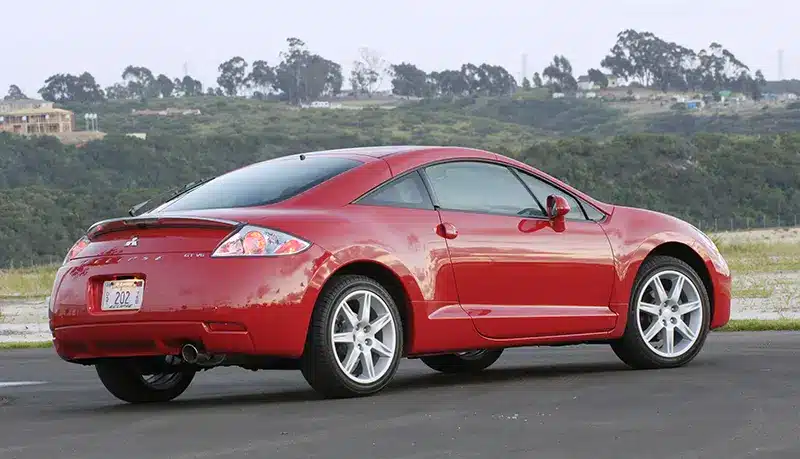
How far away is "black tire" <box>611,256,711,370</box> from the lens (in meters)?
10.7

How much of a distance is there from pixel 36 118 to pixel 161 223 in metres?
132

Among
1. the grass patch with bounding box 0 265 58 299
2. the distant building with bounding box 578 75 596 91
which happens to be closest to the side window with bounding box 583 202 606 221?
the grass patch with bounding box 0 265 58 299

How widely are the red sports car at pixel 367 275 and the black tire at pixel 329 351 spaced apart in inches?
0.4

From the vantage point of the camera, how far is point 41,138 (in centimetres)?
9769

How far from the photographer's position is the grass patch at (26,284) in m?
32.4

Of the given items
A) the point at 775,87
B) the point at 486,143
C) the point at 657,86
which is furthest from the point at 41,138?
the point at 775,87

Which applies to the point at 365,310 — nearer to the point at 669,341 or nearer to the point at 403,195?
the point at 403,195

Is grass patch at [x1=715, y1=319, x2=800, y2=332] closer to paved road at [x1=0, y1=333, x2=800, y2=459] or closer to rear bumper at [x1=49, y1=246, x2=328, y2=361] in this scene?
paved road at [x1=0, y1=333, x2=800, y2=459]

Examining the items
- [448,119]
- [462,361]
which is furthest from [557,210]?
[448,119]

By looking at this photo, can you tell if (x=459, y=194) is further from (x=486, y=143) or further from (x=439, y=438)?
(x=486, y=143)

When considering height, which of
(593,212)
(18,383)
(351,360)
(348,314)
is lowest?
(18,383)

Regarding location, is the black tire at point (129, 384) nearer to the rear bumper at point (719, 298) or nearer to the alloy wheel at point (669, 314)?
the alloy wheel at point (669, 314)

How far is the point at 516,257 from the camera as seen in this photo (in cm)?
1003

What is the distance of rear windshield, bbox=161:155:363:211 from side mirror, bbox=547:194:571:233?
1379 mm
